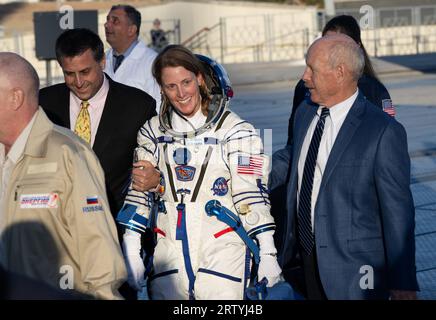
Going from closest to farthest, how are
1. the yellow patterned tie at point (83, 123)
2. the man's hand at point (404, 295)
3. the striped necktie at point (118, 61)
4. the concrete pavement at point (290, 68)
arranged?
the man's hand at point (404, 295), the yellow patterned tie at point (83, 123), the striped necktie at point (118, 61), the concrete pavement at point (290, 68)

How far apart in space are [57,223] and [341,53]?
176cm

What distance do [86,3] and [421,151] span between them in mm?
40972

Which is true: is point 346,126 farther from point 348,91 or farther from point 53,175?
point 53,175

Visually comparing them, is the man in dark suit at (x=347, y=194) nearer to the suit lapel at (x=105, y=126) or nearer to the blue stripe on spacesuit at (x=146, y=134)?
the blue stripe on spacesuit at (x=146, y=134)

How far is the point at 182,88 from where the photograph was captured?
196 inches

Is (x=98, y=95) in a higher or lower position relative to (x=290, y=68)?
higher

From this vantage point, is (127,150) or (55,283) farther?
(127,150)

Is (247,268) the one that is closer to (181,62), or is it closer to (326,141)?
(326,141)

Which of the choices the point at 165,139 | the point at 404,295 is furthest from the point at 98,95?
the point at 404,295

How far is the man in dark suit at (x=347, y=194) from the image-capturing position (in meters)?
4.75

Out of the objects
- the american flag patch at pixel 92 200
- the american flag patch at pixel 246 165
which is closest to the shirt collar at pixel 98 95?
the american flag patch at pixel 246 165

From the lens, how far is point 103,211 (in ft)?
13.4

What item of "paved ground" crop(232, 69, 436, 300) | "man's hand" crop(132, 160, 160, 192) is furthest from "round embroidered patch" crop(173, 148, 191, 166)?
"paved ground" crop(232, 69, 436, 300)
